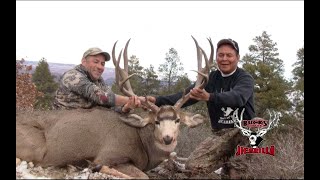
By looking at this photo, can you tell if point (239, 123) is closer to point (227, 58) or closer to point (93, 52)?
point (227, 58)

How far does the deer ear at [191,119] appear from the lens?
23.9ft

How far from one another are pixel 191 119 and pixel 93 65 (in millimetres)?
2058

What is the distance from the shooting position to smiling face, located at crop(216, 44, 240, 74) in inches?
308

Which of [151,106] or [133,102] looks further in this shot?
[133,102]

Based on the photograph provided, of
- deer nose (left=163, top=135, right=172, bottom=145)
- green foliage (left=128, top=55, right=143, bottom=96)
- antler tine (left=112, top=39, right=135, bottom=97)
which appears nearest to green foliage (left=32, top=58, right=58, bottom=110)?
green foliage (left=128, top=55, right=143, bottom=96)

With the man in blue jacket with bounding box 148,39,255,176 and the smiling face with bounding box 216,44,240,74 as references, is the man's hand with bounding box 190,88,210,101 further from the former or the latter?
the smiling face with bounding box 216,44,240,74

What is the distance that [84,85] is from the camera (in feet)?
23.9

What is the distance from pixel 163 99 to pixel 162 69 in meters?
18.1

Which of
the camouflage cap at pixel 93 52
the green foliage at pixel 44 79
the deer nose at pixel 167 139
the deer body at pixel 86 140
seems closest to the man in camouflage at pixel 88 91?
the camouflage cap at pixel 93 52

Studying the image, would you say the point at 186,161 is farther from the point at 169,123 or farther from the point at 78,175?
the point at 78,175

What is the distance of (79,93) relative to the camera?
24.1 ft

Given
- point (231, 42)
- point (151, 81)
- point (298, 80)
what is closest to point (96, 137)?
point (231, 42)

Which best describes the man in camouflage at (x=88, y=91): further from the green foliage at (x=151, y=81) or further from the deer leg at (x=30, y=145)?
the green foliage at (x=151, y=81)
